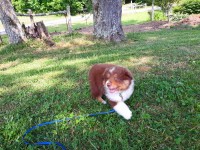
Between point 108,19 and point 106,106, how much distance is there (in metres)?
6.21

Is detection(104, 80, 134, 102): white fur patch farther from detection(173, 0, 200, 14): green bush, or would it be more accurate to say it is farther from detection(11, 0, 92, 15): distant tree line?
detection(11, 0, 92, 15): distant tree line

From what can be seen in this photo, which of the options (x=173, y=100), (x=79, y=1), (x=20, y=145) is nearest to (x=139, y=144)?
(x=173, y=100)

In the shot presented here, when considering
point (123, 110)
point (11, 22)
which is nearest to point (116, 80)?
point (123, 110)

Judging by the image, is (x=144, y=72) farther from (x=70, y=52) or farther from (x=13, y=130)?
(x=70, y=52)

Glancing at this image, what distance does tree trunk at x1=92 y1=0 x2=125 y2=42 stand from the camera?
29.9 ft

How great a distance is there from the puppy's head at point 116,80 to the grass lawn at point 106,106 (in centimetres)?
45

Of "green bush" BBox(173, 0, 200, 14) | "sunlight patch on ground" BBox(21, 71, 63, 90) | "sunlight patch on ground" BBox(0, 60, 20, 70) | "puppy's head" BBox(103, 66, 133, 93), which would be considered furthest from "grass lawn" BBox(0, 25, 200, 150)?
"green bush" BBox(173, 0, 200, 14)

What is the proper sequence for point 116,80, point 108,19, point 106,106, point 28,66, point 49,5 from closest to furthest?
point 116,80, point 106,106, point 28,66, point 108,19, point 49,5

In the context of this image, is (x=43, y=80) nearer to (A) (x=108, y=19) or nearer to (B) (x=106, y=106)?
(B) (x=106, y=106)

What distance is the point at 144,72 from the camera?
5.03 meters

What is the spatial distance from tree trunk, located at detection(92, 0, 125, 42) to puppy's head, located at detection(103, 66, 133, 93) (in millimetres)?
A: 6269

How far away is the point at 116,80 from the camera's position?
10.8ft

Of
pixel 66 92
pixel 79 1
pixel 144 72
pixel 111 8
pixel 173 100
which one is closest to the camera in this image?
pixel 173 100

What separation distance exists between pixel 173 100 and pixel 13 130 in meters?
2.56
